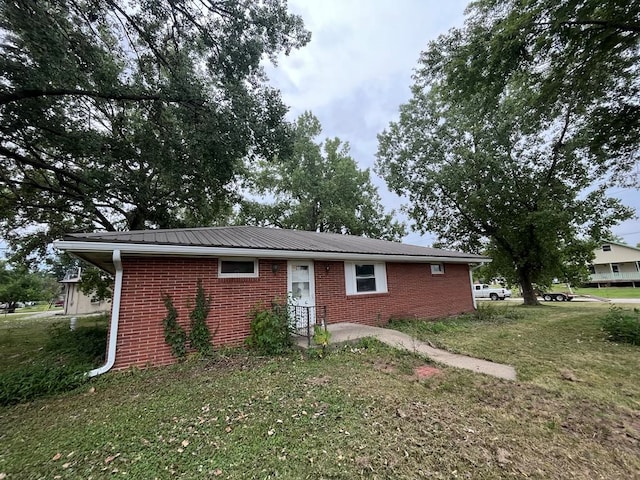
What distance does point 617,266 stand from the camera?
3441 cm

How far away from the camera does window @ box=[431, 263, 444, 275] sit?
11.1m

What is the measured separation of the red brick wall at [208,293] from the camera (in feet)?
17.0

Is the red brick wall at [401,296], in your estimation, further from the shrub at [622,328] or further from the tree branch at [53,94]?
the tree branch at [53,94]

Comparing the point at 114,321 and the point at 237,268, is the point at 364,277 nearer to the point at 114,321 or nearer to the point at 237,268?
the point at 237,268

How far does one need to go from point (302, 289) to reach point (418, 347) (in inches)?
129

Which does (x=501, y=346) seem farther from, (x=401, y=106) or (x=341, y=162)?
(x=341, y=162)

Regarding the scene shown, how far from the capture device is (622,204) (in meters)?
13.9

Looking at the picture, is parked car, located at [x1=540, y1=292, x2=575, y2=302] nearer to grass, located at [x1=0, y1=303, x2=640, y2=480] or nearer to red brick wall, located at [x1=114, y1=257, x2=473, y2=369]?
red brick wall, located at [x1=114, y1=257, x2=473, y2=369]

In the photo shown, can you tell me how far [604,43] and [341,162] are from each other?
17152 millimetres

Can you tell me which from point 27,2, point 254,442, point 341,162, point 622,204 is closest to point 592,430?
point 254,442

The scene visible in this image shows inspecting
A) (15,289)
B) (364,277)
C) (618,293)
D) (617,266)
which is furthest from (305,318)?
(617,266)

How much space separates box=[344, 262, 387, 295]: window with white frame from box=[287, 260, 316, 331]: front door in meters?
1.31

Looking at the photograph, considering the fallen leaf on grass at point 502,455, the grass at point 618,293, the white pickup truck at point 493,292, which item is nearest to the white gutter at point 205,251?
the fallen leaf on grass at point 502,455

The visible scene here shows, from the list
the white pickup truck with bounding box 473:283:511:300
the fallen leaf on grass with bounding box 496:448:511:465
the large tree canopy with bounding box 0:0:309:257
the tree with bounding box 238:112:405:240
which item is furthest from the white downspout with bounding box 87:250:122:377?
the white pickup truck with bounding box 473:283:511:300
